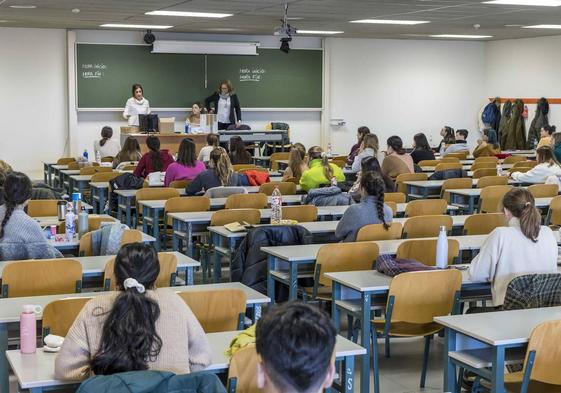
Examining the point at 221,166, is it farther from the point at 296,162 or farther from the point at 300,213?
the point at 300,213

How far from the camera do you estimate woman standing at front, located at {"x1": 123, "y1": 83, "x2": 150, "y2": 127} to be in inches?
663

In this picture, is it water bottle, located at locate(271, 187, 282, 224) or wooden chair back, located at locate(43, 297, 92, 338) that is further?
Answer: water bottle, located at locate(271, 187, 282, 224)

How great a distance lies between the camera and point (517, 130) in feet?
63.0

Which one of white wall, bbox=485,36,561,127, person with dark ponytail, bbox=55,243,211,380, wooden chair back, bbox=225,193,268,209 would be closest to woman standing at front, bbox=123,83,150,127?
white wall, bbox=485,36,561,127

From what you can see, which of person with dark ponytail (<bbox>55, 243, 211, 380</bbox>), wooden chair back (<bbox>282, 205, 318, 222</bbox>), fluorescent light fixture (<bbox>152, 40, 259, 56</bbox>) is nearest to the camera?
person with dark ponytail (<bbox>55, 243, 211, 380</bbox>)

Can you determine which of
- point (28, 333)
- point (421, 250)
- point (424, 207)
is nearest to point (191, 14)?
point (424, 207)

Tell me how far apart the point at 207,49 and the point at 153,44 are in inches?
43.3

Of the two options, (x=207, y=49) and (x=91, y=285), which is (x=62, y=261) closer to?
(x=91, y=285)

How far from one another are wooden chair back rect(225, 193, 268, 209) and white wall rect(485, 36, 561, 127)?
11507 mm

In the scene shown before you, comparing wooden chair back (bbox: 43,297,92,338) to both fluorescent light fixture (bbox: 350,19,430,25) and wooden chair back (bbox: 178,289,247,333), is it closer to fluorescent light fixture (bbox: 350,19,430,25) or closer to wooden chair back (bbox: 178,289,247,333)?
wooden chair back (bbox: 178,289,247,333)

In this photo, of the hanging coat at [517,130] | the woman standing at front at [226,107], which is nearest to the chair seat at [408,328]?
the woman standing at front at [226,107]

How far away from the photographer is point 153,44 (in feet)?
57.6

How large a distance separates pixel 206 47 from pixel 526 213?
13615 mm

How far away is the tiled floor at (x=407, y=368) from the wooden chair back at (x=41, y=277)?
1.68 feet
